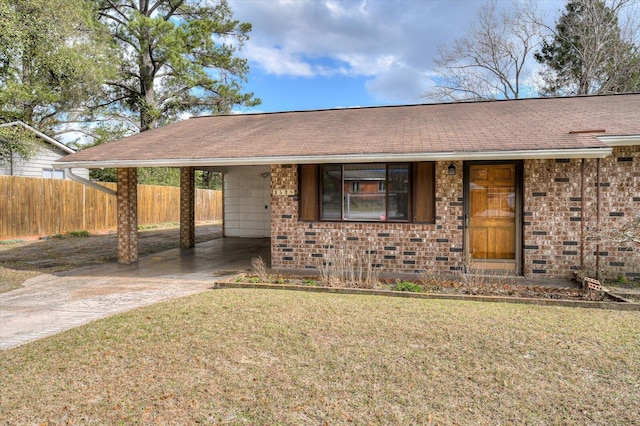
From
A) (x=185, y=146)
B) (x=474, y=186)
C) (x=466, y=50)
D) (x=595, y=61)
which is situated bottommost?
(x=474, y=186)

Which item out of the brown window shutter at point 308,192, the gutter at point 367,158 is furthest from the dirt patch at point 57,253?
the brown window shutter at point 308,192

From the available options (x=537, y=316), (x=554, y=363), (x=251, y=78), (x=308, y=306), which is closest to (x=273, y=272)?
(x=308, y=306)

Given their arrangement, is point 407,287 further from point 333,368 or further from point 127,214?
point 127,214

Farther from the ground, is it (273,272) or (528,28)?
(528,28)

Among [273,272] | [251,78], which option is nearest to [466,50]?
[251,78]

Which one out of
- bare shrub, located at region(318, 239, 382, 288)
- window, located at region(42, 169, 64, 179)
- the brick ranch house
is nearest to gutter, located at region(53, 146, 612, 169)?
the brick ranch house

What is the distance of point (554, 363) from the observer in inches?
150

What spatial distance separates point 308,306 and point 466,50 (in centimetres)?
2260

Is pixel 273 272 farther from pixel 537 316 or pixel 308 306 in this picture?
pixel 537 316

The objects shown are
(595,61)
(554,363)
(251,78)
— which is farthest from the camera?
(251,78)

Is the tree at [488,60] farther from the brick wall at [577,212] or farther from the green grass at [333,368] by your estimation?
the green grass at [333,368]

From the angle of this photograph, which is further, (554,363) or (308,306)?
(308,306)

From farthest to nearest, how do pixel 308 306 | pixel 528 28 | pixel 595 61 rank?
pixel 528 28
pixel 595 61
pixel 308 306

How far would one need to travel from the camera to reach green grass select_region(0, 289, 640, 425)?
305 cm
